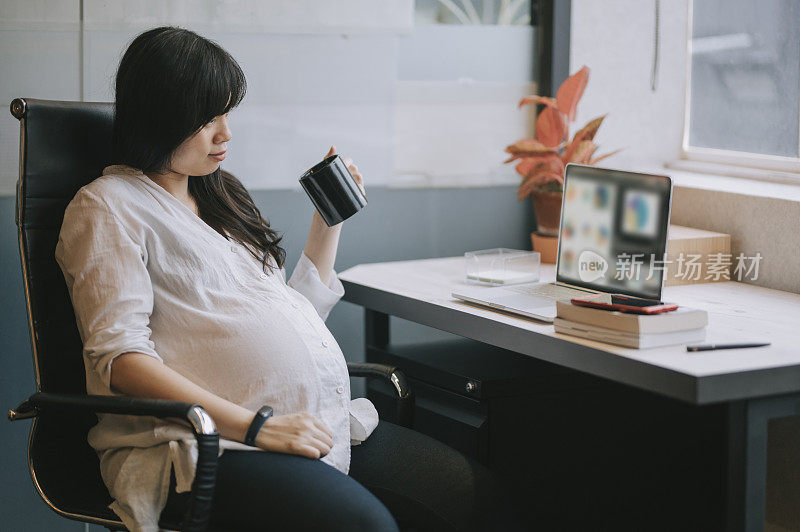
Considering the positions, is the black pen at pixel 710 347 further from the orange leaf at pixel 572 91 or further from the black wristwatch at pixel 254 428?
the orange leaf at pixel 572 91

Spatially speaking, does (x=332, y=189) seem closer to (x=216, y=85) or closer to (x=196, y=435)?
(x=216, y=85)

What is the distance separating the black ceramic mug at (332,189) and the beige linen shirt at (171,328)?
0.66 ft

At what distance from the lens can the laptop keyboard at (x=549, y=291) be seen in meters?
1.93

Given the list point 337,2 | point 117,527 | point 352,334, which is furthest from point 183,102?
point 352,334

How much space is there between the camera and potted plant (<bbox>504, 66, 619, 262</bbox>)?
90.0 inches

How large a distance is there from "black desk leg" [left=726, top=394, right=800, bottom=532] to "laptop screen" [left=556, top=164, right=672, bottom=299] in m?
0.40

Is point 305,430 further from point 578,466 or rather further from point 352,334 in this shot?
point 352,334

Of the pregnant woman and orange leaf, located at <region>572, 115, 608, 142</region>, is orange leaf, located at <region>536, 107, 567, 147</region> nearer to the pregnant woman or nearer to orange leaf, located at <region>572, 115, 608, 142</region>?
orange leaf, located at <region>572, 115, 608, 142</region>

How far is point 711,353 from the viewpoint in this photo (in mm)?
1485

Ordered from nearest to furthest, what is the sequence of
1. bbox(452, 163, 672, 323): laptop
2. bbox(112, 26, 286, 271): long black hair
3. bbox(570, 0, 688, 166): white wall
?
bbox(112, 26, 286, 271): long black hair, bbox(452, 163, 672, 323): laptop, bbox(570, 0, 688, 166): white wall

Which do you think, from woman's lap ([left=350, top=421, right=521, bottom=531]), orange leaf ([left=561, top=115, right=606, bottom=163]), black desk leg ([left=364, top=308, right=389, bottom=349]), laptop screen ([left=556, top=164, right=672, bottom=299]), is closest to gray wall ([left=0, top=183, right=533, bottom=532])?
black desk leg ([left=364, top=308, right=389, bottom=349])

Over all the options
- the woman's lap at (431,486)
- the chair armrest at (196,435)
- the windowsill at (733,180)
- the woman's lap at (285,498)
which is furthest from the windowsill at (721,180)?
the chair armrest at (196,435)

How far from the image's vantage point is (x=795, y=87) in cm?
234
